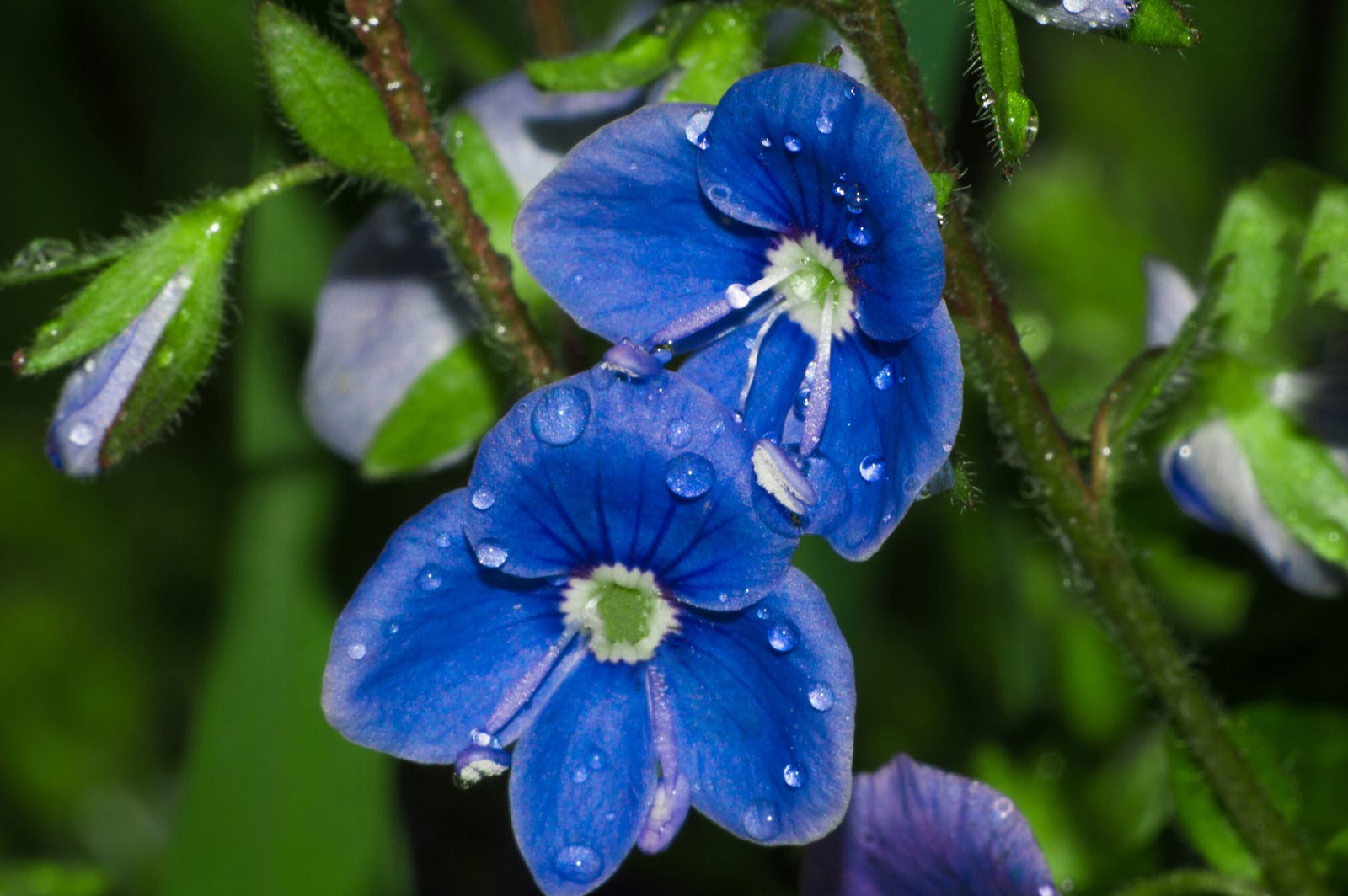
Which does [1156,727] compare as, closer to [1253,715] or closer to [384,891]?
[1253,715]

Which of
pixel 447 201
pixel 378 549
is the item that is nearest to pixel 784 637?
pixel 447 201

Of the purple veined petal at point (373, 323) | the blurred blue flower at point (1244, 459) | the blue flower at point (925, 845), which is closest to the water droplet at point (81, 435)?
the purple veined petal at point (373, 323)

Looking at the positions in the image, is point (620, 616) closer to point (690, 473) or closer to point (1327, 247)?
point (690, 473)

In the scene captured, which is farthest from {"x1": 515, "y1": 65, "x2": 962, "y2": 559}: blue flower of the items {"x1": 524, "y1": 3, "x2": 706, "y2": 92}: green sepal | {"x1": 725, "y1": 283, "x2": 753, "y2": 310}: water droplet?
{"x1": 524, "y1": 3, "x2": 706, "y2": 92}: green sepal

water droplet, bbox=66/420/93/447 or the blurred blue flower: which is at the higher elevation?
water droplet, bbox=66/420/93/447

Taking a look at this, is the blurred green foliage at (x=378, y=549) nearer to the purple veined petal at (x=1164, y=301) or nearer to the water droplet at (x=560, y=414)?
the purple veined petal at (x=1164, y=301)

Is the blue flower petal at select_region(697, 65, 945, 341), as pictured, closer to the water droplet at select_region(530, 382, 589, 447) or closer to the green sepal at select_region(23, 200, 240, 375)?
the water droplet at select_region(530, 382, 589, 447)

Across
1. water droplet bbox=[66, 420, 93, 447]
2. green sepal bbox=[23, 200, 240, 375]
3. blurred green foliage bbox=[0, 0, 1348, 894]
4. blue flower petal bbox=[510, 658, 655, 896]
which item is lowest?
blurred green foliage bbox=[0, 0, 1348, 894]

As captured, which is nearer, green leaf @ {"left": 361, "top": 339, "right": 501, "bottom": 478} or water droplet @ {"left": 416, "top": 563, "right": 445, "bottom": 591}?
water droplet @ {"left": 416, "top": 563, "right": 445, "bottom": 591}
